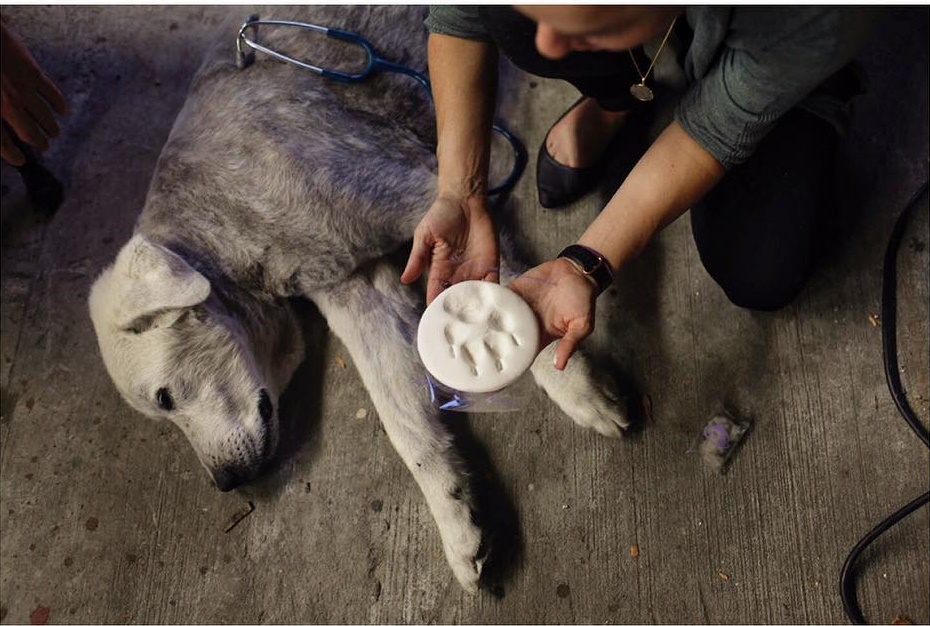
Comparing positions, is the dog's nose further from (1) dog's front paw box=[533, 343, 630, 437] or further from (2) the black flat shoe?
(2) the black flat shoe

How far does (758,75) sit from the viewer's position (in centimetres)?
136

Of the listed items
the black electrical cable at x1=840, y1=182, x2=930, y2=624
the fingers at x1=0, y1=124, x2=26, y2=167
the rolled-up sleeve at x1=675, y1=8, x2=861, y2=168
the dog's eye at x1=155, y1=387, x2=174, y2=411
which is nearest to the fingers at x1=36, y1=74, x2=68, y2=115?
the fingers at x1=0, y1=124, x2=26, y2=167

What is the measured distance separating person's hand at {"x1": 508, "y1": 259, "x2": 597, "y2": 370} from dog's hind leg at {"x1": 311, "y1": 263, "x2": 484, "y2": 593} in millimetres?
655

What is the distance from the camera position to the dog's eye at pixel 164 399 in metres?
2.07

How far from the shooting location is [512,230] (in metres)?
2.42

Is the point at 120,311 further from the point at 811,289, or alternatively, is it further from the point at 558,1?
the point at 811,289

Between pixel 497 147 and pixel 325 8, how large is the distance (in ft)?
2.44

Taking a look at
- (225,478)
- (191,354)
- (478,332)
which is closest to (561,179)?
(478,332)

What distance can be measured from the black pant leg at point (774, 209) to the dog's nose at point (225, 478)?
5.04ft

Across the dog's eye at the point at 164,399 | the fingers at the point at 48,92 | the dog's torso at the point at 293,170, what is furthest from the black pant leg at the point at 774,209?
the fingers at the point at 48,92

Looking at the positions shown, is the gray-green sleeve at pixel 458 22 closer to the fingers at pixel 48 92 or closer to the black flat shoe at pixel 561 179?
the black flat shoe at pixel 561 179

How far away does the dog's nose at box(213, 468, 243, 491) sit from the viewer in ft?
6.84

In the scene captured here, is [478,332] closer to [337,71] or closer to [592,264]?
[592,264]

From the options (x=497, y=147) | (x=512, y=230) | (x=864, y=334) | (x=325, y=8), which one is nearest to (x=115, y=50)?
(x=325, y=8)
